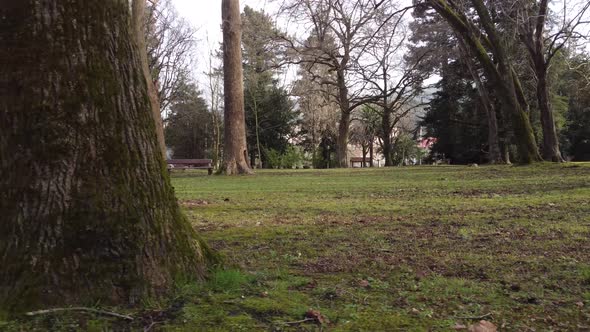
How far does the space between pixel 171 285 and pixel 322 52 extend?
30.6 metres

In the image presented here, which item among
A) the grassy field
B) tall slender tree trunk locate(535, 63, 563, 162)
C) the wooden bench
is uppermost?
tall slender tree trunk locate(535, 63, 563, 162)

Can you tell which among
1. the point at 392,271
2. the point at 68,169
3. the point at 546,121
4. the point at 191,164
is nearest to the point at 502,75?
the point at 546,121

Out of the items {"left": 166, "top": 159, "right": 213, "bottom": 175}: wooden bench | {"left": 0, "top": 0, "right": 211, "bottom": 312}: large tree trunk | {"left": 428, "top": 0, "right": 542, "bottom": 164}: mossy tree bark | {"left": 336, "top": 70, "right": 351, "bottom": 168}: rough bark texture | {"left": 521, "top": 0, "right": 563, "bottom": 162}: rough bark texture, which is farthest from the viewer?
{"left": 336, "top": 70, "right": 351, "bottom": 168}: rough bark texture

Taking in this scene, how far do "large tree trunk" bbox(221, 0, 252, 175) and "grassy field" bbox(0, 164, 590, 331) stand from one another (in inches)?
476

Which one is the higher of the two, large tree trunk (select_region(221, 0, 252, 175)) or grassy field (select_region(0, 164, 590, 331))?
large tree trunk (select_region(221, 0, 252, 175))

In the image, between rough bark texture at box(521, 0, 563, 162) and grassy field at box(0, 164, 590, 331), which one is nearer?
grassy field at box(0, 164, 590, 331)

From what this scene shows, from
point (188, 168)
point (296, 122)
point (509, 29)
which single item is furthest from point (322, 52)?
point (296, 122)

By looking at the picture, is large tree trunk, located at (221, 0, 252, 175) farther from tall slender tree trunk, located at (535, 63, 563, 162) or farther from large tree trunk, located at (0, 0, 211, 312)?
large tree trunk, located at (0, 0, 211, 312)

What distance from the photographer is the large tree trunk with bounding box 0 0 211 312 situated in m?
2.52

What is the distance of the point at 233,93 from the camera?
64.3 feet

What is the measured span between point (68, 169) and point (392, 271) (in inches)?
91.0

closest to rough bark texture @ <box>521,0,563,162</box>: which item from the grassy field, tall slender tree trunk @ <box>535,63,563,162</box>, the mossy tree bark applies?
tall slender tree trunk @ <box>535,63,563,162</box>

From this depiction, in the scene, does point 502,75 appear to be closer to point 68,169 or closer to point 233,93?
point 233,93

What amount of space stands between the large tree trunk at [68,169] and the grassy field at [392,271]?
231mm
